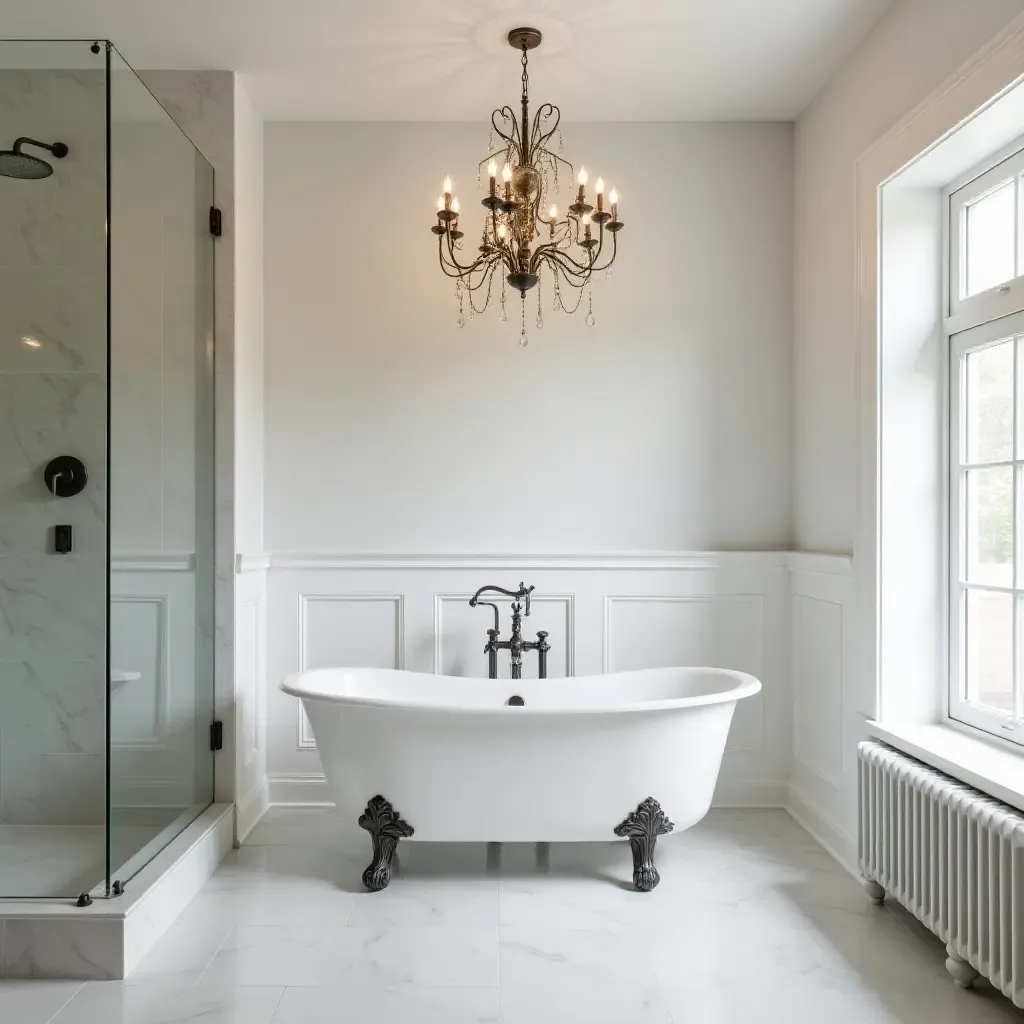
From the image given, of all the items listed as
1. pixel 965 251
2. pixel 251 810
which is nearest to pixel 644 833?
pixel 251 810

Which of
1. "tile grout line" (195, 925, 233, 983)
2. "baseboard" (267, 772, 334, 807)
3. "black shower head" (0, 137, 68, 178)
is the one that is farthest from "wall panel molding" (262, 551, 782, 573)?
"black shower head" (0, 137, 68, 178)

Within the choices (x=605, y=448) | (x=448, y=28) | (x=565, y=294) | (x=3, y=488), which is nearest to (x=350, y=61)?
(x=448, y=28)

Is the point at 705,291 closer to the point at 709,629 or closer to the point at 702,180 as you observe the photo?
the point at 702,180

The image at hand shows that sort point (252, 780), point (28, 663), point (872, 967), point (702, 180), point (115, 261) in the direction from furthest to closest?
point (702, 180) → point (252, 780) → point (28, 663) → point (115, 261) → point (872, 967)

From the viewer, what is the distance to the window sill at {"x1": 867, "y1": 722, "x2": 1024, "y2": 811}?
1.99 metres

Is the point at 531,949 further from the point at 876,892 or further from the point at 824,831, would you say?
the point at 824,831

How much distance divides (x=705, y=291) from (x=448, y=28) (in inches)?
55.5

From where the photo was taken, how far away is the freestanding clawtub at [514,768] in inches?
102

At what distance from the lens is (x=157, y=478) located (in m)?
2.66

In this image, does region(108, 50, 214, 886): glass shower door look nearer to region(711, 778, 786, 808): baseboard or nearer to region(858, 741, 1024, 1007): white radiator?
region(711, 778, 786, 808): baseboard

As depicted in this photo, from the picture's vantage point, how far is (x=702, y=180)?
11.5 feet

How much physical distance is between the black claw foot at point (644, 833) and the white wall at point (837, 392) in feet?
2.34

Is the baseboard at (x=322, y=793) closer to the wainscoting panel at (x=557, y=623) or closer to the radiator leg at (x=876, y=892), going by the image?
the wainscoting panel at (x=557, y=623)

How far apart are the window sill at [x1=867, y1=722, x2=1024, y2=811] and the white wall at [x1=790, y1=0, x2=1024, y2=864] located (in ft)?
0.57
